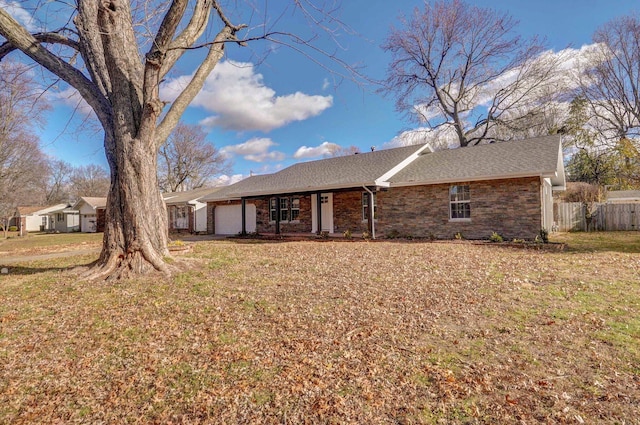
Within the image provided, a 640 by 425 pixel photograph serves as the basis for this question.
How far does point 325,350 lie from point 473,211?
11.9 metres

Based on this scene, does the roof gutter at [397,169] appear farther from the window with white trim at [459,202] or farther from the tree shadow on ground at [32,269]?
the tree shadow on ground at [32,269]

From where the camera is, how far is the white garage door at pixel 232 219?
21469 millimetres

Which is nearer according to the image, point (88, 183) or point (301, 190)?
point (301, 190)

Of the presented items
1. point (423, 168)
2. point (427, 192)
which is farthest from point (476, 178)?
point (423, 168)

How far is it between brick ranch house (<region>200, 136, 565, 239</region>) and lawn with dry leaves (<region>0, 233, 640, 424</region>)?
20.7ft

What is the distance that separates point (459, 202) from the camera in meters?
14.0

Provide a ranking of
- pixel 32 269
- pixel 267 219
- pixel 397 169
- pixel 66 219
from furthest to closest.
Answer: pixel 66 219 → pixel 267 219 → pixel 397 169 → pixel 32 269

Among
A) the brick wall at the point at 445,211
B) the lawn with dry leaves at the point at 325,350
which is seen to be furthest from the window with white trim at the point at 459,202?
the lawn with dry leaves at the point at 325,350

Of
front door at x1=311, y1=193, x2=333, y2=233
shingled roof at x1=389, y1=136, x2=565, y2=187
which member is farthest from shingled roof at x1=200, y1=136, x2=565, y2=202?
front door at x1=311, y1=193, x2=333, y2=233

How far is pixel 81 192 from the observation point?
54.0m

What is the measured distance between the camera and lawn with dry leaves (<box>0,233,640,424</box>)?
2578 mm

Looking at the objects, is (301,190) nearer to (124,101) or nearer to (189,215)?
(124,101)

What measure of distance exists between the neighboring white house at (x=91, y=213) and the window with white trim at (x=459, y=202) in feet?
99.4

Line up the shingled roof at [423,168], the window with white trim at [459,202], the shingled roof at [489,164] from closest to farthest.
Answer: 1. the shingled roof at [489,164]
2. the shingled roof at [423,168]
3. the window with white trim at [459,202]
